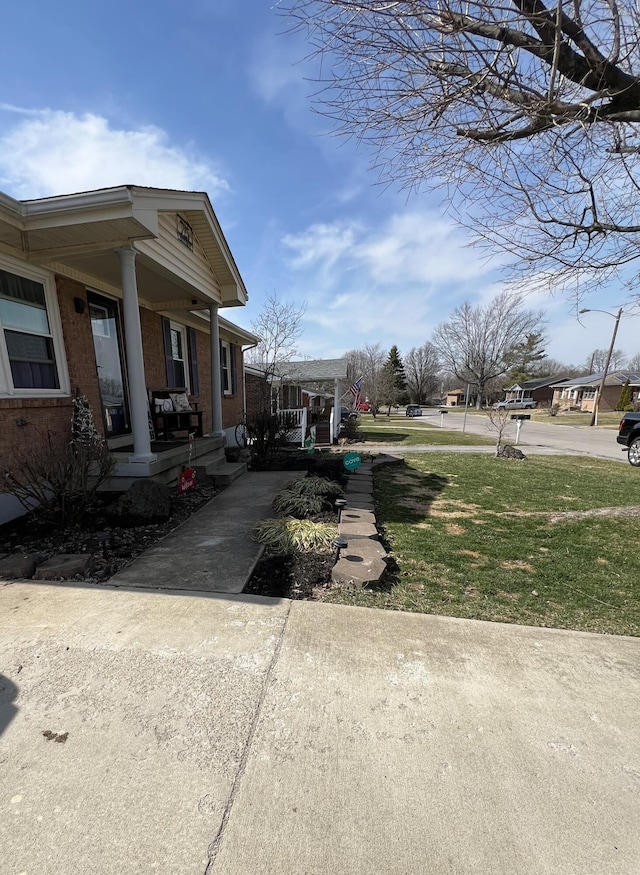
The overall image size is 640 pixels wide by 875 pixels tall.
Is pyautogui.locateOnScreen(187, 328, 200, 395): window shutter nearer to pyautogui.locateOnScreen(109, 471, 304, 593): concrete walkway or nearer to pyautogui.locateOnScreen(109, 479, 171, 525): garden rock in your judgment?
pyautogui.locateOnScreen(109, 471, 304, 593): concrete walkway

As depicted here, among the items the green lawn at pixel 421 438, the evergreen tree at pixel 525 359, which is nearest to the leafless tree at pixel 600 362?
the evergreen tree at pixel 525 359

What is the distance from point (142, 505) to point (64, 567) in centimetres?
135

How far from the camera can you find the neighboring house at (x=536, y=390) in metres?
55.1

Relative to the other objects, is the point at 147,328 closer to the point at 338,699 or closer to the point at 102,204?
the point at 102,204

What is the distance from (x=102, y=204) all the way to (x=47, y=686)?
15.2 feet


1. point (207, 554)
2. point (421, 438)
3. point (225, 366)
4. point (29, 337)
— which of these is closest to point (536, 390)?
point (421, 438)

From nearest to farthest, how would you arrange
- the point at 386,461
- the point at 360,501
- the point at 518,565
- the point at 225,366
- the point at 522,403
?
the point at 518,565, the point at 360,501, the point at 386,461, the point at 225,366, the point at 522,403

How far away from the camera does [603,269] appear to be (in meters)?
4.38

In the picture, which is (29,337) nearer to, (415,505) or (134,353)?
(134,353)

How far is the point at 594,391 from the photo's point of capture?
43.0m

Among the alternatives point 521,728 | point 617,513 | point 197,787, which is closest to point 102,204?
point 197,787

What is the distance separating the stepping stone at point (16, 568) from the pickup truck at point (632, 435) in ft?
43.3

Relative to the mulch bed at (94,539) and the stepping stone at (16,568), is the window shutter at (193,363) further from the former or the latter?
the stepping stone at (16,568)

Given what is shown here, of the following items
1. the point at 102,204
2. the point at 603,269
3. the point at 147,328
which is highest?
the point at 102,204
